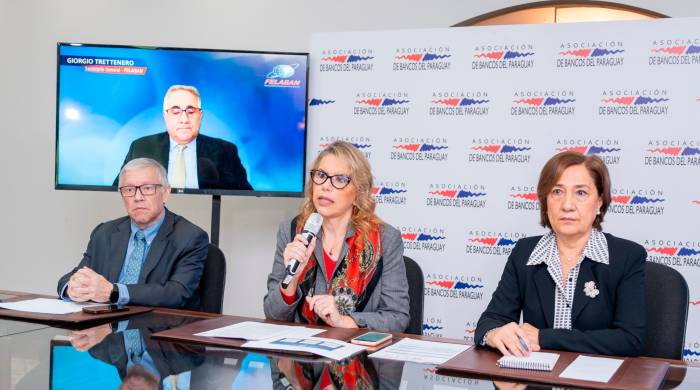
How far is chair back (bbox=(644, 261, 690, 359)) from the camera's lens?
228cm

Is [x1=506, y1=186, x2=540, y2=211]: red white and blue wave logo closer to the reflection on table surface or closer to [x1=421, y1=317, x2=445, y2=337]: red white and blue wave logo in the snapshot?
[x1=421, y1=317, x2=445, y2=337]: red white and blue wave logo

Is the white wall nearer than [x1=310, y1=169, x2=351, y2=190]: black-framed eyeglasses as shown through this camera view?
No

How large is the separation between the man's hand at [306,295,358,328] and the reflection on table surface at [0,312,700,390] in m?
0.43

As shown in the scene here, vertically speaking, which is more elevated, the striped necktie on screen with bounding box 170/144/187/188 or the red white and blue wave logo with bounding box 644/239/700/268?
the striped necktie on screen with bounding box 170/144/187/188

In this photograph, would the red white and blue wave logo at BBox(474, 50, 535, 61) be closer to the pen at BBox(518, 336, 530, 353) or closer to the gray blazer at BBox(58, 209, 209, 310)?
the gray blazer at BBox(58, 209, 209, 310)

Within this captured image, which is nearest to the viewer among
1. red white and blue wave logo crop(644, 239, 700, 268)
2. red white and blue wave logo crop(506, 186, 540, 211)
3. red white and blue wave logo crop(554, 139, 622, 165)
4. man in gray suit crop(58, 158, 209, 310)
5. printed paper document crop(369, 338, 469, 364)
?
printed paper document crop(369, 338, 469, 364)

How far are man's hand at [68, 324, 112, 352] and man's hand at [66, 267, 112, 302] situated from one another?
1.11 feet

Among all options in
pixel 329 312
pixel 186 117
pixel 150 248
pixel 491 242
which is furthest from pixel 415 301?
pixel 186 117

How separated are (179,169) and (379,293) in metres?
2.10

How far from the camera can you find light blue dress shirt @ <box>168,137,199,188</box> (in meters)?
4.35

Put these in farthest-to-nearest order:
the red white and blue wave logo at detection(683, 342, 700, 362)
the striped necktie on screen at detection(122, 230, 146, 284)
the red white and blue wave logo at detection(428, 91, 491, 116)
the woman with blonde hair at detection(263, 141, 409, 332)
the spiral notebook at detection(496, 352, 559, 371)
Result: the red white and blue wave logo at detection(428, 91, 491, 116), the red white and blue wave logo at detection(683, 342, 700, 362), the striped necktie on screen at detection(122, 230, 146, 284), the woman with blonde hair at detection(263, 141, 409, 332), the spiral notebook at detection(496, 352, 559, 371)

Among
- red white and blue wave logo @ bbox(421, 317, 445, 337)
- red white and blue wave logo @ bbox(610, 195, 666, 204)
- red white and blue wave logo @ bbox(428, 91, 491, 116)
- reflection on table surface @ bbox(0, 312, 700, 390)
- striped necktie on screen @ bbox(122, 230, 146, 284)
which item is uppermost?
red white and blue wave logo @ bbox(428, 91, 491, 116)

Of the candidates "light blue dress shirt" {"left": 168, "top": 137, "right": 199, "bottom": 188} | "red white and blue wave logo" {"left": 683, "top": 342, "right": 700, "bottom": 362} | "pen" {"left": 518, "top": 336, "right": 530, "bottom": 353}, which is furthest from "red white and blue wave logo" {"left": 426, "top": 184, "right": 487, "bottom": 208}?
"pen" {"left": 518, "top": 336, "right": 530, "bottom": 353}

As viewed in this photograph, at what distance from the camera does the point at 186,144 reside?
4.37m
